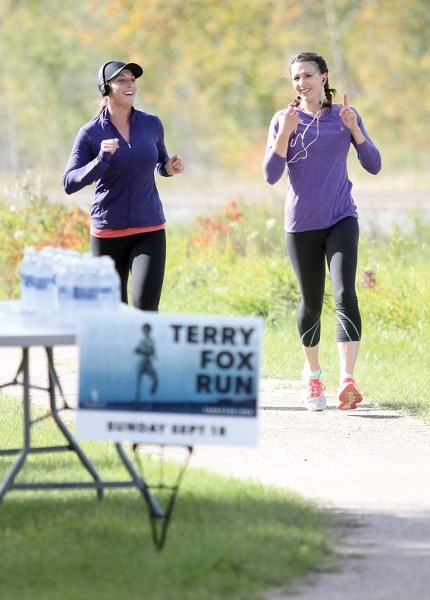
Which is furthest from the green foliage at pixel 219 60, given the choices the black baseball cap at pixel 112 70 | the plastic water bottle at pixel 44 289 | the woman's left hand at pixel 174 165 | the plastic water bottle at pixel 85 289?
the plastic water bottle at pixel 85 289

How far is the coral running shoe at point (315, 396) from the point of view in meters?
8.64

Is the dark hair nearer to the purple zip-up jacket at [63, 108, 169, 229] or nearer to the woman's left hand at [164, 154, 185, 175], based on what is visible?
the woman's left hand at [164, 154, 185, 175]

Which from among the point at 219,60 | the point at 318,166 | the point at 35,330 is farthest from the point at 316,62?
the point at 219,60

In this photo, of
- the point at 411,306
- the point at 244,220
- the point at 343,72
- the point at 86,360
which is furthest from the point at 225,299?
the point at 343,72

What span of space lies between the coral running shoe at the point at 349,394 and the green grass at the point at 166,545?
1.91 meters

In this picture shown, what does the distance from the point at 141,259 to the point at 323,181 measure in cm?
126

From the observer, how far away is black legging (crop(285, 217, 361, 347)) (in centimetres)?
845

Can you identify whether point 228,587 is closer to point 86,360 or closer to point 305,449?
point 86,360

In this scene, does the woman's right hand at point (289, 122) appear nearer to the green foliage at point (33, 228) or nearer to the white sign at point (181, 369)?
the white sign at point (181, 369)

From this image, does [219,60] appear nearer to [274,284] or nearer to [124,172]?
[274,284]

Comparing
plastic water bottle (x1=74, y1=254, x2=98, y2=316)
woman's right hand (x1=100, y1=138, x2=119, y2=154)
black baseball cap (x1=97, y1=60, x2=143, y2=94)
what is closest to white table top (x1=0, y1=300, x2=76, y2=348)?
plastic water bottle (x1=74, y1=254, x2=98, y2=316)

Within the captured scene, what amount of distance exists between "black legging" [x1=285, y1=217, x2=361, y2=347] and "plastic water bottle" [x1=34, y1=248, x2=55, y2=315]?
9.35 ft

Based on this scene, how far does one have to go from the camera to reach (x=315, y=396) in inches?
341

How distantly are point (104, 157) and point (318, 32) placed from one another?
1454 inches
